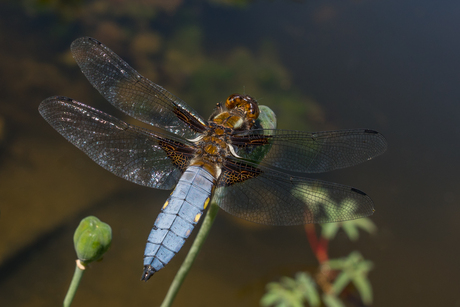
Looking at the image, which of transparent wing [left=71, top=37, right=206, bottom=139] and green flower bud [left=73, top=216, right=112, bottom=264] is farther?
transparent wing [left=71, top=37, right=206, bottom=139]

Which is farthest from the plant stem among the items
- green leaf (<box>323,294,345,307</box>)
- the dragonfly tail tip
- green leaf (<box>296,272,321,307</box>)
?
the dragonfly tail tip

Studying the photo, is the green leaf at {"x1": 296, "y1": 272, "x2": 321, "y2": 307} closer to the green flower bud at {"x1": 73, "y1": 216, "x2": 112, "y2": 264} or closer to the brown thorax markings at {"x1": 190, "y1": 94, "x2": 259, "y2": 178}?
the brown thorax markings at {"x1": 190, "y1": 94, "x2": 259, "y2": 178}

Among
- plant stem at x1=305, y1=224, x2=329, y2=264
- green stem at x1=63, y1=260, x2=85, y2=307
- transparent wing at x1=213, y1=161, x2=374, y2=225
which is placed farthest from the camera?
plant stem at x1=305, y1=224, x2=329, y2=264

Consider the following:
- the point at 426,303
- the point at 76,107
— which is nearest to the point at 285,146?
the point at 76,107

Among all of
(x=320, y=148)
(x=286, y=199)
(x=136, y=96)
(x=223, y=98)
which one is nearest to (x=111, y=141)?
(x=136, y=96)

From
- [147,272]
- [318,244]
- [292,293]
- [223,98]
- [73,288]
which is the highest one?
[223,98]

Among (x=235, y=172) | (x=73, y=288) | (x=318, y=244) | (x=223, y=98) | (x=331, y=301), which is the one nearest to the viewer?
(x=73, y=288)

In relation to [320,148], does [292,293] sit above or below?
below

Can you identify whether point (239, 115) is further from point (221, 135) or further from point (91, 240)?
point (91, 240)

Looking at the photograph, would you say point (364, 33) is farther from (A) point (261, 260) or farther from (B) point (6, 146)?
(B) point (6, 146)
